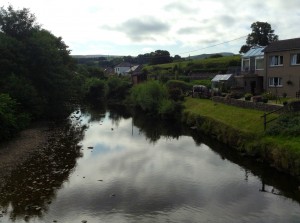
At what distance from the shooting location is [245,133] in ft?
113

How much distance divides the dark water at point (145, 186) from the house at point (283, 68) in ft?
55.0

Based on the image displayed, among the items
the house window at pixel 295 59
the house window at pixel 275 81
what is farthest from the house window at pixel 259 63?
the house window at pixel 295 59

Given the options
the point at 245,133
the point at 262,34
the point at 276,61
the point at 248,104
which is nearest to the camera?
the point at 245,133

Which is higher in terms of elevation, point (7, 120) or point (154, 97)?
point (154, 97)

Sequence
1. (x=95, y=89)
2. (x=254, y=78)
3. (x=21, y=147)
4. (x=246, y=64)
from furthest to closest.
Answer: (x=95, y=89), (x=246, y=64), (x=254, y=78), (x=21, y=147)

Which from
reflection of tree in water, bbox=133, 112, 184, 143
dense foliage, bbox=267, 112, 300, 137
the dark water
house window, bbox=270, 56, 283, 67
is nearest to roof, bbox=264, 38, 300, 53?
→ house window, bbox=270, 56, 283, 67

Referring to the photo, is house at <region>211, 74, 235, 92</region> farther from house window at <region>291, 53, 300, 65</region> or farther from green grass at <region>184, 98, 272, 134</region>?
house window at <region>291, 53, 300, 65</region>

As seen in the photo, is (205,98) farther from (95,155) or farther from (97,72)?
(97,72)

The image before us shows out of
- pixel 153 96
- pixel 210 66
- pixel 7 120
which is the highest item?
pixel 210 66

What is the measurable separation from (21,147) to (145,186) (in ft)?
54.6

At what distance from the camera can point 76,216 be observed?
68.6ft

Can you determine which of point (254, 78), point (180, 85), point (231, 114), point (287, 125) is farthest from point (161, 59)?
point (287, 125)

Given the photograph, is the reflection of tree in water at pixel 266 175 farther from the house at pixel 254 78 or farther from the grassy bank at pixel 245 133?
the house at pixel 254 78

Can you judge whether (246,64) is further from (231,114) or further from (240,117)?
(240,117)
